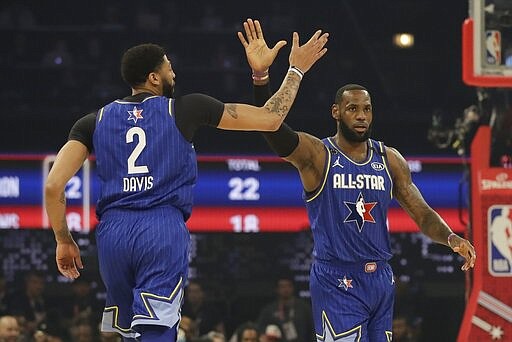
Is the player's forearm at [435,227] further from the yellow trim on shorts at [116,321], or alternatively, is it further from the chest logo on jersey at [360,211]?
the yellow trim on shorts at [116,321]

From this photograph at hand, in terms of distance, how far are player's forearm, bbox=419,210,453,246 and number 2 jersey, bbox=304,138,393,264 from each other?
12.0 inches

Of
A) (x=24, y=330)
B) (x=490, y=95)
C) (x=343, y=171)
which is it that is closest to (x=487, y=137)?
(x=490, y=95)

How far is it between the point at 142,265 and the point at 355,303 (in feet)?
5.29

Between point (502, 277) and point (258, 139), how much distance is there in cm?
522

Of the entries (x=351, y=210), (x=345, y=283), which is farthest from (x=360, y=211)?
(x=345, y=283)

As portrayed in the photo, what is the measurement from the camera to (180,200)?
18.0 feet

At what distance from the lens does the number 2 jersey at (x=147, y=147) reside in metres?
5.43

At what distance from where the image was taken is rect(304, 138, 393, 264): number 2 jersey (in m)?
6.59

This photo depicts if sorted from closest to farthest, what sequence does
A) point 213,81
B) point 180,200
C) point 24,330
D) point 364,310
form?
point 180,200, point 364,310, point 24,330, point 213,81

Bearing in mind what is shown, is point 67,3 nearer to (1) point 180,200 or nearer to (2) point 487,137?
(2) point 487,137

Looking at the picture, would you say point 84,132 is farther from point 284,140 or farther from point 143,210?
point 284,140

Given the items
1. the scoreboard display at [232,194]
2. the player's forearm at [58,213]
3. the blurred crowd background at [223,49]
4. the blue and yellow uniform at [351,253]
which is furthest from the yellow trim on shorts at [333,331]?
the blurred crowd background at [223,49]

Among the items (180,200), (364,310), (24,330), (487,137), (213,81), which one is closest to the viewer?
(180,200)

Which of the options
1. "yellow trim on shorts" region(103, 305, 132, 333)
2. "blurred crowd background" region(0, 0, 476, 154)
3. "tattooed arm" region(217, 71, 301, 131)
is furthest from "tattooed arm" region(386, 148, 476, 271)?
"blurred crowd background" region(0, 0, 476, 154)
